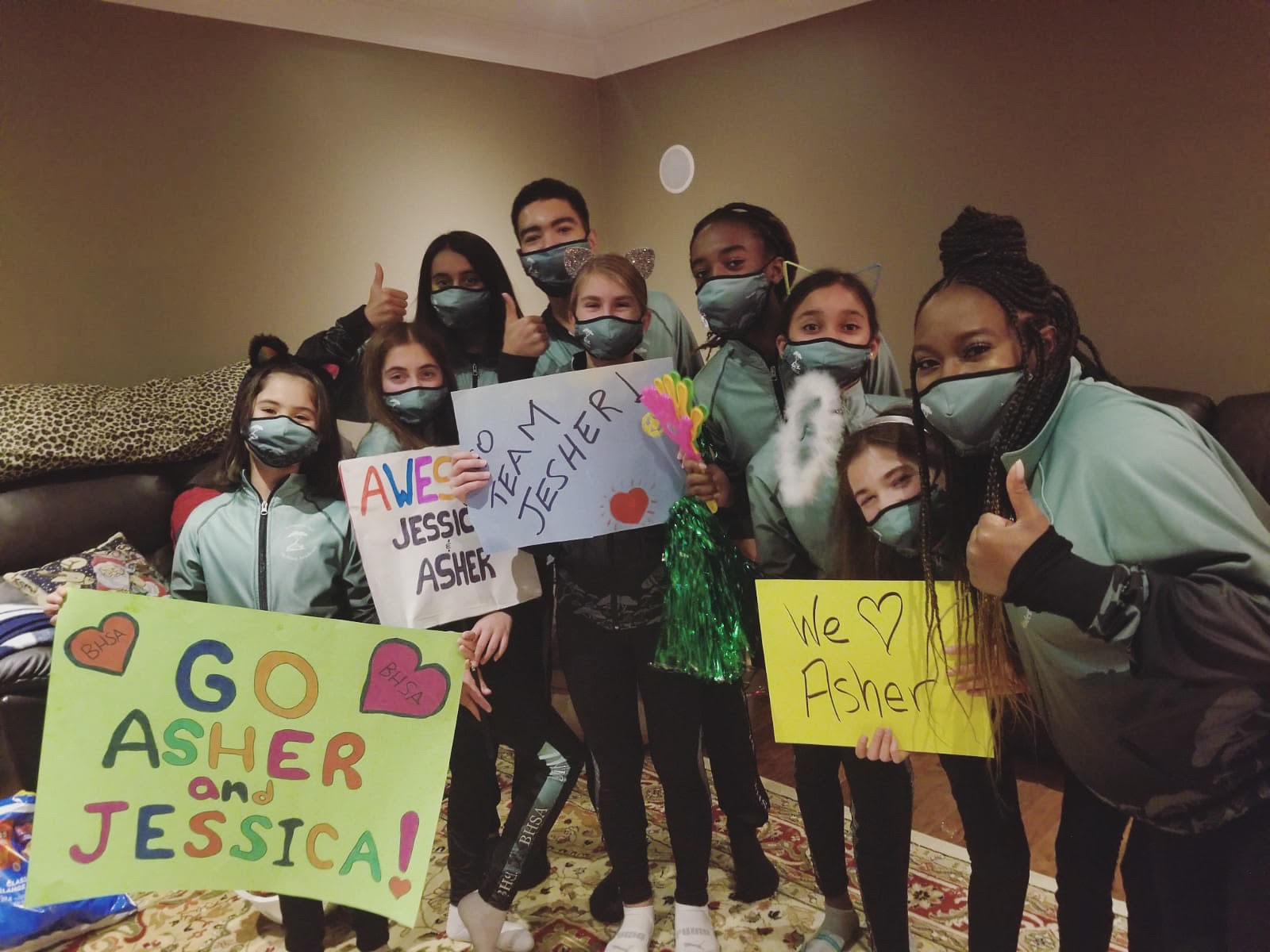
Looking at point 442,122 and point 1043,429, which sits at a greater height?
point 442,122

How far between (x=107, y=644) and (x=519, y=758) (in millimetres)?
767

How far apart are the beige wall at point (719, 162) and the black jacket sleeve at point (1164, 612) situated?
2.14 metres

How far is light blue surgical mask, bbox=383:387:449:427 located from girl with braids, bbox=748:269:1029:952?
610 mm

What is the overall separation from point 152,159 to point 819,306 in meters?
2.69

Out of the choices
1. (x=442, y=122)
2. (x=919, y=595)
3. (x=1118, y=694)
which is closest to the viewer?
(x=1118, y=694)

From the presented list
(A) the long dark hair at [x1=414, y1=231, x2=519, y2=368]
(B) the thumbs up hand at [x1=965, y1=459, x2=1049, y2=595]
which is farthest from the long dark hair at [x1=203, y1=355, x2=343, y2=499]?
(B) the thumbs up hand at [x1=965, y1=459, x2=1049, y2=595]

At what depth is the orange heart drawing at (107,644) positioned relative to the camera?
1.21 m

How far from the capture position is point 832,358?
1260mm

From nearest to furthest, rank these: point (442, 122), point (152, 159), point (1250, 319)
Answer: point (1250, 319) < point (152, 159) < point (442, 122)

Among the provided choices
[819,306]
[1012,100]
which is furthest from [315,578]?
[1012,100]

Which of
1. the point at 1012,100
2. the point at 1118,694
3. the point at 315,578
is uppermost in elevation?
the point at 1012,100

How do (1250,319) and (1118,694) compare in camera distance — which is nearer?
(1118,694)

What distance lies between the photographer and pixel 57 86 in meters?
2.64

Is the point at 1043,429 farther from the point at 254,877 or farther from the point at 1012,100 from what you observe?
the point at 1012,100
